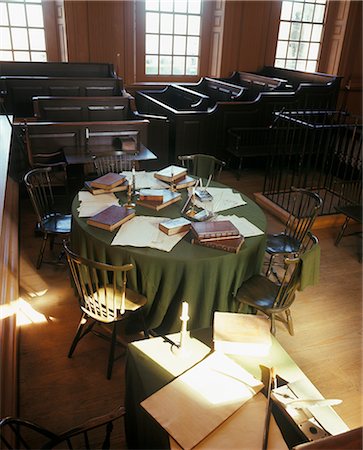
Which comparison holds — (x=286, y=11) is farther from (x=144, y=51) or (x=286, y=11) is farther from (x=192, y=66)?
(x=144, y=51)

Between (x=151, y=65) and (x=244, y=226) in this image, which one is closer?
A: (x=244, y=226)

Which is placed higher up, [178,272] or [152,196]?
[152,196]

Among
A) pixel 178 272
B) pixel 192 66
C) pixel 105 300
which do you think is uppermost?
pixel 192 66

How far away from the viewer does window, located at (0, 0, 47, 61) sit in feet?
20.2

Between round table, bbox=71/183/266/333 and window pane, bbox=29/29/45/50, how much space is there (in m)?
5.35

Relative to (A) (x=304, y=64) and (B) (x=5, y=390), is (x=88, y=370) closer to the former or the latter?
(B) (x=5, y=390)

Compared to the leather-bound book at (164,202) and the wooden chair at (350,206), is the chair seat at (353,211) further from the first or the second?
the leather-bound book at (164,202)

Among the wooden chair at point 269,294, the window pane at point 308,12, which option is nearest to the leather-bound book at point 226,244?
the wooden chair at point 269,294

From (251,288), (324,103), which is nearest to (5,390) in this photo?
(251,288)

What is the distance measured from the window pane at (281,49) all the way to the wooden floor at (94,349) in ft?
18.4

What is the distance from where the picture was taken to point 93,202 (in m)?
2.59

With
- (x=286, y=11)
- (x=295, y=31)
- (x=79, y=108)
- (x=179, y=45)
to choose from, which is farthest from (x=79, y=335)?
(x=295, y=31)

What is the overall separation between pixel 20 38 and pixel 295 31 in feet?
16.5

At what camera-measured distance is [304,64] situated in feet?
26.3
